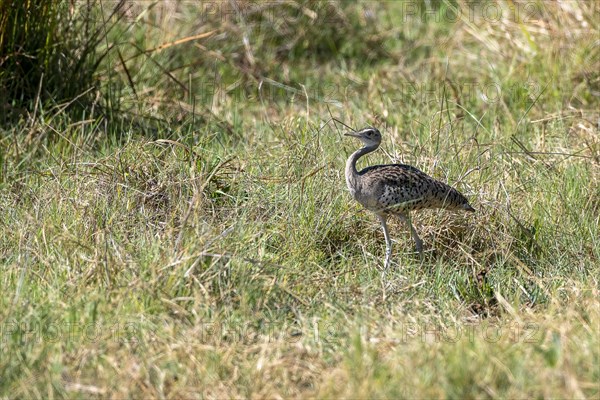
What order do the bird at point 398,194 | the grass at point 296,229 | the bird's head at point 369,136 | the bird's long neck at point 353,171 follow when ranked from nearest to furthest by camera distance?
the grass at point 296,229
the bird at point 398,194
the bird's long neck at point 353,171
the bird's head at point 369,136

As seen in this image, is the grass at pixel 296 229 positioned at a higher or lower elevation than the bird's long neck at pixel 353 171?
lower

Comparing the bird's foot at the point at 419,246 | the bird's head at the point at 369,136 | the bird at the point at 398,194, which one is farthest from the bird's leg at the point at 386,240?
the bird's head at the point at 369,136

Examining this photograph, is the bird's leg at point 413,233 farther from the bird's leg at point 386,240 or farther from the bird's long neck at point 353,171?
the bird's long neck at point 353,171

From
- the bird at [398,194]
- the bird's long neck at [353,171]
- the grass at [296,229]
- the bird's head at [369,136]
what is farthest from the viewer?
the bird's head at [369,136]

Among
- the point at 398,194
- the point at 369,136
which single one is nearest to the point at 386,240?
the point at 398,194

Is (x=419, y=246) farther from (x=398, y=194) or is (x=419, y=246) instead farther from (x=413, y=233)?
(x=398, y=194)

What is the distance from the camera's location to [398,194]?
206 inches

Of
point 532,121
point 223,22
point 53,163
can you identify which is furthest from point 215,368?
point 223,22

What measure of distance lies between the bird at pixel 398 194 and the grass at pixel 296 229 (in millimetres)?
197

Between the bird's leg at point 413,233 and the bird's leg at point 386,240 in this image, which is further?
the bird's leg at point 413,233

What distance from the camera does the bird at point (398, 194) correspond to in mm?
5270

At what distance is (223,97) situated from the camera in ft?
26.0

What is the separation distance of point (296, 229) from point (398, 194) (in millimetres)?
588

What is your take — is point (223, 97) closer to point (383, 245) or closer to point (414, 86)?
point (414, 86)
